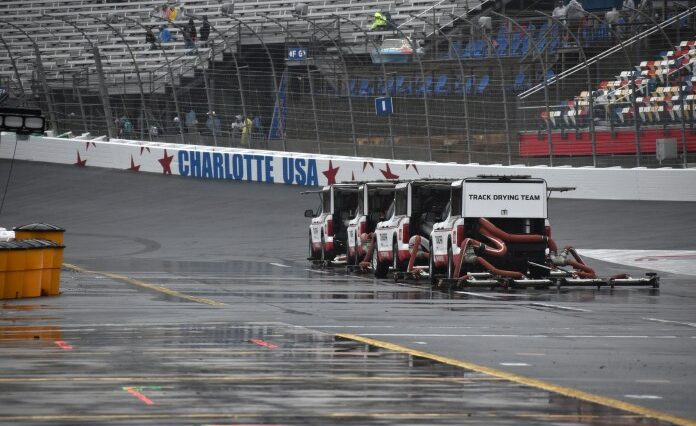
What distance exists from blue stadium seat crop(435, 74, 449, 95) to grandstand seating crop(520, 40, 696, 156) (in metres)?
2.98

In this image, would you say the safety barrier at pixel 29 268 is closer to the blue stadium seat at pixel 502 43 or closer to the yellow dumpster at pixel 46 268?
the yellow dumpster at pixel 46 268

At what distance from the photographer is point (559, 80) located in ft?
123

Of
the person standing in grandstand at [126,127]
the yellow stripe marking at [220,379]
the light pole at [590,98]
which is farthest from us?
the person standing in grandstand at [126,127]

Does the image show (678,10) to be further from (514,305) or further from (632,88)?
(514,305)

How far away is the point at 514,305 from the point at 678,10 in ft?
78.9

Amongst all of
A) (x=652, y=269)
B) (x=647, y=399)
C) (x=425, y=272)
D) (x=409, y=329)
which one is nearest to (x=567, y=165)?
(x=652, y=269)

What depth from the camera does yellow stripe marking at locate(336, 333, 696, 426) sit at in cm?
912

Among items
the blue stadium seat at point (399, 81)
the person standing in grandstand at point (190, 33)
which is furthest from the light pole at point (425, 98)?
the person standing in grandstand at point (190, 33)

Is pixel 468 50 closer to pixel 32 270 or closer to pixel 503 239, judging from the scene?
pixel 503 239

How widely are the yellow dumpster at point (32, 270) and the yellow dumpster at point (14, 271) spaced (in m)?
0.07

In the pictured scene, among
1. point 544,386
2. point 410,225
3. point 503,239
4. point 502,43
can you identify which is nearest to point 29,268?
point 503,239

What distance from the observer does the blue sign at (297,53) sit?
4353 cm

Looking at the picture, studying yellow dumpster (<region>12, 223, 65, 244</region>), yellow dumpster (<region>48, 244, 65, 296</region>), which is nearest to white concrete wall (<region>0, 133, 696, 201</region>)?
yellow dumpster (<region>12, 223, 65, 244</region>)

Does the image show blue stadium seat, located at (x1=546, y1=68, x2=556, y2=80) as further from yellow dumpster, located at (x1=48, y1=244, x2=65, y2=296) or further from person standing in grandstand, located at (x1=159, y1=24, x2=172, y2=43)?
person standing in grandstand, located at (x1=159, y1=24, x2=172, y2=43)
